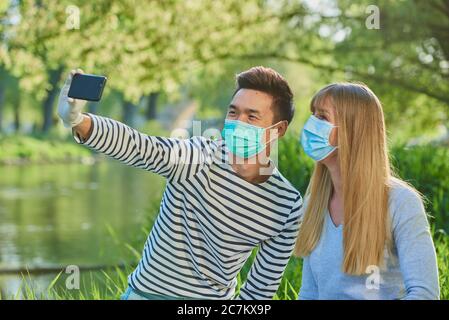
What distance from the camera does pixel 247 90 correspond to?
10.2 feet

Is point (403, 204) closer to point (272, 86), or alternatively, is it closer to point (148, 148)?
point (272, 86)

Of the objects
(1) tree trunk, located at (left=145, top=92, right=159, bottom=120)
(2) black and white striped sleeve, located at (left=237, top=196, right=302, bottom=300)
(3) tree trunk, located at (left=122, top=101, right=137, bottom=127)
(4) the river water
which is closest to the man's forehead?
(2) black and white striped sleeve, located at (left=237, top=196, right=302, bottom=300)

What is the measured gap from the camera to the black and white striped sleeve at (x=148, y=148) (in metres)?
2.78

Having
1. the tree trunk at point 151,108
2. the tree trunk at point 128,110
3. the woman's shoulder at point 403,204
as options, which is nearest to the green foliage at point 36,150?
the tree trunk at point 151,108

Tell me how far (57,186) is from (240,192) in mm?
22065

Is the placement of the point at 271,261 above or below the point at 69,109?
below

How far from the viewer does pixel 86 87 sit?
2.73 m

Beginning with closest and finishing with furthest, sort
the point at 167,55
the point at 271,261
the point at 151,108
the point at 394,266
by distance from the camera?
the point at 394,266
the point at 271,261
the point at 167,55
the point at 151,108

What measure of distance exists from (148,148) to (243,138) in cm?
33

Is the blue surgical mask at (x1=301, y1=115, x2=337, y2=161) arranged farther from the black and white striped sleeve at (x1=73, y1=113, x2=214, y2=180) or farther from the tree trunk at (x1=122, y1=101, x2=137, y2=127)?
the tree trunk at (x1=122, y1=101, x2=137, y2=127)

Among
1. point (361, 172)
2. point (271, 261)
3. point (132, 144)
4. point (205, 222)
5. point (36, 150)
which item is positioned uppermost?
point (132, 144)

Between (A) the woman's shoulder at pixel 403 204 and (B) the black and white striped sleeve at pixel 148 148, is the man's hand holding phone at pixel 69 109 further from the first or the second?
(A) the woman's shoulder at pixel 403 204

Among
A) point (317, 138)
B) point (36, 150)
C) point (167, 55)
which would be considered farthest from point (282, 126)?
point (36, 150)
